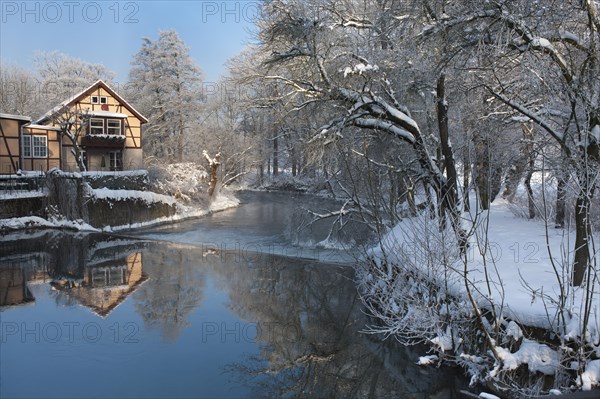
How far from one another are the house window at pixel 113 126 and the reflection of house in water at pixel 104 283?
63.0ft

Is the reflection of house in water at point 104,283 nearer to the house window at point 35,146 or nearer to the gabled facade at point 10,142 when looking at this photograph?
the gabled facade at point 10,142

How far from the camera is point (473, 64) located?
10828mm

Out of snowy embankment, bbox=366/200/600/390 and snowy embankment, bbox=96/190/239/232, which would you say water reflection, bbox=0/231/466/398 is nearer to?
snowy embankment, bbox=366/200/600/390

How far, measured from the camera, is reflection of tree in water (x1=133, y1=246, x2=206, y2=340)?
390 inches

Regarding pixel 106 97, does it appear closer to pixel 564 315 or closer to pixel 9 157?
pixel 9 157

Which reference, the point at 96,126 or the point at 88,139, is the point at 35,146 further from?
the point at 96,126

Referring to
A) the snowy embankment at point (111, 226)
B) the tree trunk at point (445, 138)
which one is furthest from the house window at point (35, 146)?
the tree trunk at point (445, 138)

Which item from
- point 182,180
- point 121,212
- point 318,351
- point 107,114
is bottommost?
point 318,351

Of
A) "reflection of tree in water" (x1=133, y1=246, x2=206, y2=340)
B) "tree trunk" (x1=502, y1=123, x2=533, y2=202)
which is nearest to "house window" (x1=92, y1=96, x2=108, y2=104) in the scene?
"reflection of tree in water" (x1=133, y1=246, x2=206, y2=340)

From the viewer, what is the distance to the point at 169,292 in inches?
472

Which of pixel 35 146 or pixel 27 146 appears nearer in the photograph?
pixel 27 146

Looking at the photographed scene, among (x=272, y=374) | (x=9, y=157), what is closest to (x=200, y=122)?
(x=9, y=157)

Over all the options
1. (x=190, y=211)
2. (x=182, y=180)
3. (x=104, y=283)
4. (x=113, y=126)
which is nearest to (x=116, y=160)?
(x=113, y=126)

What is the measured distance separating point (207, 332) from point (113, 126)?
2667 centimetres
